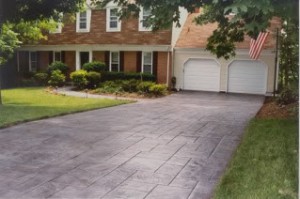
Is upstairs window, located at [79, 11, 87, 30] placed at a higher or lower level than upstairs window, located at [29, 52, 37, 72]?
higher

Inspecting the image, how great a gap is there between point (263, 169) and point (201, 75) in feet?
57.0

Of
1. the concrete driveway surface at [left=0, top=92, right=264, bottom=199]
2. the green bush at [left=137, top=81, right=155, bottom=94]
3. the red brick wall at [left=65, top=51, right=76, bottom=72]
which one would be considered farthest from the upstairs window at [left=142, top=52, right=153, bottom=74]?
the concrete driveway surface at [left=0, top=92, right=264, bottom=199]

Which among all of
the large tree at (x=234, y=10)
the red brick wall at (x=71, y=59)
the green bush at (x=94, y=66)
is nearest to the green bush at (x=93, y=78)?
the green bush at (x=94, y=66)

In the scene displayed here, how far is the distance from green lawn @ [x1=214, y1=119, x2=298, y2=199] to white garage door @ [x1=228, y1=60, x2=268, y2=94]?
13.0 m

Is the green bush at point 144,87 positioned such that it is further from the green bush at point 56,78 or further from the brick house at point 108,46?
the green bush at point 56,78

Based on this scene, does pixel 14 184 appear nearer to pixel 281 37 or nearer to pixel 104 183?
pixel 104 183

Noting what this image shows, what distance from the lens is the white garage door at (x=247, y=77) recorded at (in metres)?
22.1

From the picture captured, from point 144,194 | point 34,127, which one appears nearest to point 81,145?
point 34,127

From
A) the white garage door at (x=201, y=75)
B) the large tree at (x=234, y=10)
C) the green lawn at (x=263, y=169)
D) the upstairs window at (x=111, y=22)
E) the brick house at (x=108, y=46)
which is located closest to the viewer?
the green lawn at (x=263, y=169)

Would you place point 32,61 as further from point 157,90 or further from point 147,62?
point 157,90

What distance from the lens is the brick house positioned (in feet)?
78.4

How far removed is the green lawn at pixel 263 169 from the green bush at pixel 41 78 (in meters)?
19.1

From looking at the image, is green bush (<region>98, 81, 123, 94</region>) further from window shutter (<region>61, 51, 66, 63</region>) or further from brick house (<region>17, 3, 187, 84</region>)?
window shutter (<region>61, 51, 66, 63</region>)

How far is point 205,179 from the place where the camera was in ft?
20.1
